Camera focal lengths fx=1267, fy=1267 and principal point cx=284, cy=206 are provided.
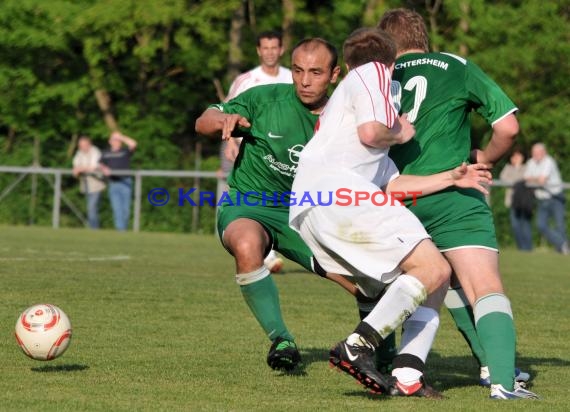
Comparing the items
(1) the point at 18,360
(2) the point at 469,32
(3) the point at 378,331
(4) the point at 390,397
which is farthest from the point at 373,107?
(2) the point at 469,32

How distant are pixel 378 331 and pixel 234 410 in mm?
807

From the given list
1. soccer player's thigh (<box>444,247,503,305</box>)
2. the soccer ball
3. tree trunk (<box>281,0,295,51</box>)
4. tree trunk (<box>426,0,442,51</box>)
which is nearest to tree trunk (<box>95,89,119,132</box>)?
tree trunk (<box>281,0,295,51</box>)

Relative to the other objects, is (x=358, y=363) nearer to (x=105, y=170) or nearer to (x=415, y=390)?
(x=415, y=390)

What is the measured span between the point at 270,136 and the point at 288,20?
2131 centimetres

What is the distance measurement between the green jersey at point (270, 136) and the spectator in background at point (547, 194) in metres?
15.4

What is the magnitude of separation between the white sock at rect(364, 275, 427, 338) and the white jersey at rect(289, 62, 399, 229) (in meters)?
0.54


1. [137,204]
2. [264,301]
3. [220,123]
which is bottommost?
[137,204]

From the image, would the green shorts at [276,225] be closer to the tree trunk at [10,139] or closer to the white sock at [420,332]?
the white sock at [420,332]

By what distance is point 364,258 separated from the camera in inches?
239

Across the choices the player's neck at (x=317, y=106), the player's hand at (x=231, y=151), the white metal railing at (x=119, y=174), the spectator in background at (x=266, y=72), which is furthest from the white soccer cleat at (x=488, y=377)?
the white metal railing at (x=119, y=174)

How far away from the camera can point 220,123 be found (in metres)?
6.93

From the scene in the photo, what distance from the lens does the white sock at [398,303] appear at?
6.10m

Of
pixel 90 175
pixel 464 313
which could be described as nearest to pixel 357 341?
pixel 464 313

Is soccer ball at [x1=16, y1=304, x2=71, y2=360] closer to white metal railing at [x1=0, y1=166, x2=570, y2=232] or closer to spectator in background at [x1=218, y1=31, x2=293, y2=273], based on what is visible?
spectator in background at [x1=218, y1=31, x2=293, y2=273]
